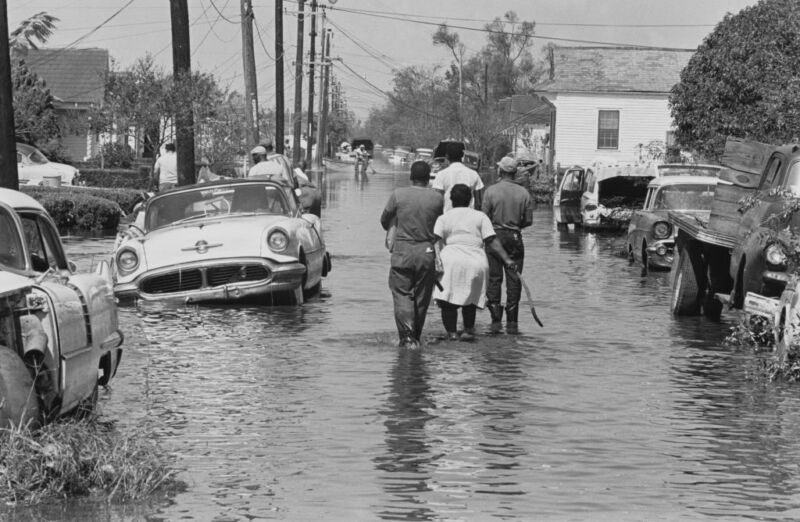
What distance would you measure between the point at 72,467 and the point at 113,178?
119 feet

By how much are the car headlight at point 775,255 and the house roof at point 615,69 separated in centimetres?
4745

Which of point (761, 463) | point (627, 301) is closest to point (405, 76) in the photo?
point (627, 301)

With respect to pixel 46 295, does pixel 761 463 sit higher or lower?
lower

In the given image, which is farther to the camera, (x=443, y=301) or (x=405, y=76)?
(x=405, y=76)

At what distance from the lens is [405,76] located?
437 feet

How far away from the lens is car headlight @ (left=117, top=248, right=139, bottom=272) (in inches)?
638

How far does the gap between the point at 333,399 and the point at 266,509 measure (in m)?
3.46

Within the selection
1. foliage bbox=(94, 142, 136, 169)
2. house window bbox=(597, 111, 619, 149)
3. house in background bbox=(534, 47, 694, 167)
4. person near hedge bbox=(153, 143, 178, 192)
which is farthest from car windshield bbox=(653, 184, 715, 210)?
house window bbox=(597, 111, 619, 149)

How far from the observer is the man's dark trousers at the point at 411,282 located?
1327 centimetres

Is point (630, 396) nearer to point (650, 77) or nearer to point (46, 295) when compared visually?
point (46, 295)

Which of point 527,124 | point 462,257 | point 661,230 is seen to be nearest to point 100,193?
point 661,230

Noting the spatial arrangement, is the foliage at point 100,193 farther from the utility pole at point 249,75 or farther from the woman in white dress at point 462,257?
the woman in white dress at point 462,257

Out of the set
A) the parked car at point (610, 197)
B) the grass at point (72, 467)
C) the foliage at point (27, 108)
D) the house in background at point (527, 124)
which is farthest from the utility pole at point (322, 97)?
the grass at point (72, 467)

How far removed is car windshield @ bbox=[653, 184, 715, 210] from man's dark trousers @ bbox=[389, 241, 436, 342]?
11001 millimetres
